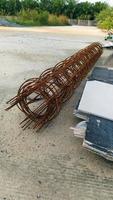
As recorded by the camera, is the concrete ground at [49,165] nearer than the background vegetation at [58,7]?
Yes

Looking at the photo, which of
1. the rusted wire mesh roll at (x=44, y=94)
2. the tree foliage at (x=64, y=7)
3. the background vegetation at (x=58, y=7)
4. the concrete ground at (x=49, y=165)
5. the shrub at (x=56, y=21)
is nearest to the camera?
the concrete ground at (x=49, y=165)

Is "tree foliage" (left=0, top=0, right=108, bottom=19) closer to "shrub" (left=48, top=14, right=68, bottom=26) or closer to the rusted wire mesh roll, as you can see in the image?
"shrub" (left=48, top=14, right=68, bottom=26)

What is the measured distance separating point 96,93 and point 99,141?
1504 millimetres

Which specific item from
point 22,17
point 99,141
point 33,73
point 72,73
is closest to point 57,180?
point 99,141

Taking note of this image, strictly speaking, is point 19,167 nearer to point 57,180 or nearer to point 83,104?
point 57,180

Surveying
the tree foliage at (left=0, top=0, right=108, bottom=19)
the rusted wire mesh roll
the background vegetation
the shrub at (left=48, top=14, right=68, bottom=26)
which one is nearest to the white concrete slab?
the rusted wire mesh roll

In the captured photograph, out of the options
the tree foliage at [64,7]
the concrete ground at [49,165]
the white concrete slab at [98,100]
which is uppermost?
the white concrete slab at [98,100]

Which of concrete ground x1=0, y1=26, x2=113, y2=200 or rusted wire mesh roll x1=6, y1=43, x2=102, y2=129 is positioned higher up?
rusted wire mesh roll x1=6, y1=43, x2=102, y2=129

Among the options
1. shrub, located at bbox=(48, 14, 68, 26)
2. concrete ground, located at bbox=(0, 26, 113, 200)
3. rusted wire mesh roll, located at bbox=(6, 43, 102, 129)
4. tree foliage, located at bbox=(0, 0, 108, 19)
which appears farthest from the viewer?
tree foliage, located at bbox=(0, 0, 108, 19)

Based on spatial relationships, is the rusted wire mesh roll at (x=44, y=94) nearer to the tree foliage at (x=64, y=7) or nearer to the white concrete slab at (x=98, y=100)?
the white concrete slab at (x=98, y=100)

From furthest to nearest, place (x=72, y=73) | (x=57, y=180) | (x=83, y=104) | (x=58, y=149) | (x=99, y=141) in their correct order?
(x=72, y=73), (x=83, y=104), (x=58, y=149), (x=99, y=141), (x=57, y=180)

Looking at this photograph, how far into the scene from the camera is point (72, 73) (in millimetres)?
6258

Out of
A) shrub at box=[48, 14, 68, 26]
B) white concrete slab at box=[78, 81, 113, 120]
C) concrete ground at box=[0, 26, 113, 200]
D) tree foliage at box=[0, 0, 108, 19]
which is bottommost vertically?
tree foliage at box=[0, 0, 108, 19]

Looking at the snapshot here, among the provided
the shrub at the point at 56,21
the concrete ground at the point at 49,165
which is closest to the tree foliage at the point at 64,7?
the shrub at the point at 56,21
